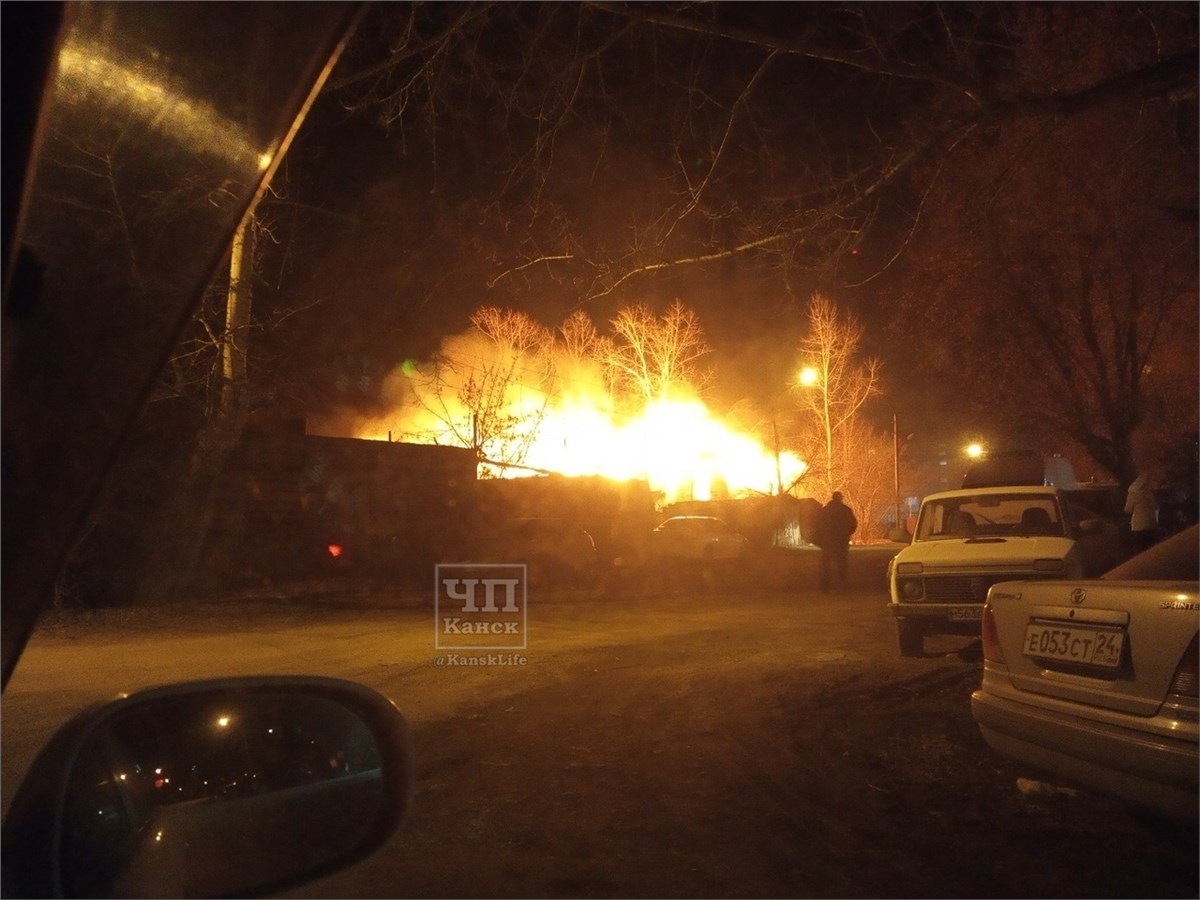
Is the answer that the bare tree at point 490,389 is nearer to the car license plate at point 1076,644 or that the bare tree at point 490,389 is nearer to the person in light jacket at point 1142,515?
the person in light jacket at point 1142,515

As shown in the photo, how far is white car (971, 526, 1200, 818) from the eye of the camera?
4.23m

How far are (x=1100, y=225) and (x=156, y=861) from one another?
18673 mm

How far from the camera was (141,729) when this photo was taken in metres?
2.23

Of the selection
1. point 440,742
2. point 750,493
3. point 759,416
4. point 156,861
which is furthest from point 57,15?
point 759,416

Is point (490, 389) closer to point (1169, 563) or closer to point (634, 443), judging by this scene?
point (634, 443)

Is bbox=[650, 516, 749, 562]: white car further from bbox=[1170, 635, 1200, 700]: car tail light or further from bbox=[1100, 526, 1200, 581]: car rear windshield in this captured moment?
bbox=[1170, 635, 1200, 700]: car tail light

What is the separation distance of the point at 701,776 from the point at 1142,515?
41.6 ft

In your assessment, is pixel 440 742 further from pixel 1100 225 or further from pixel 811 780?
pixel 1100 225

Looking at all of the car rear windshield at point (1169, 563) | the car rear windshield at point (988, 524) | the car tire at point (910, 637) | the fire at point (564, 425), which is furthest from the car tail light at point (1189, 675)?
the fire at point (564, 425)

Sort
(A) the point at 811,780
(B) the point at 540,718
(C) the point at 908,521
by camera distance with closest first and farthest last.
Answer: (A) the point at 811,780
(B) the point at 540,718
(C) the point at 908,521

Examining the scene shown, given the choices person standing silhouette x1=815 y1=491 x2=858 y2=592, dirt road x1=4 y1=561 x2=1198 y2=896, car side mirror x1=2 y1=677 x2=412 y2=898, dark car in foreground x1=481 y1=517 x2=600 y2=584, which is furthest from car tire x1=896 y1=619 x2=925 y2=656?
dark car in foreground x1=481 y1=517 x2=600 y2=584

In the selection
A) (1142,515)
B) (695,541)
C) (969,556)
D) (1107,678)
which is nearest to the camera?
Answer: (1107,678)

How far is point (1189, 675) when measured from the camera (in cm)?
422

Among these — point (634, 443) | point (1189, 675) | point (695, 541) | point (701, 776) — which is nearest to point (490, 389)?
point (695, 541)
